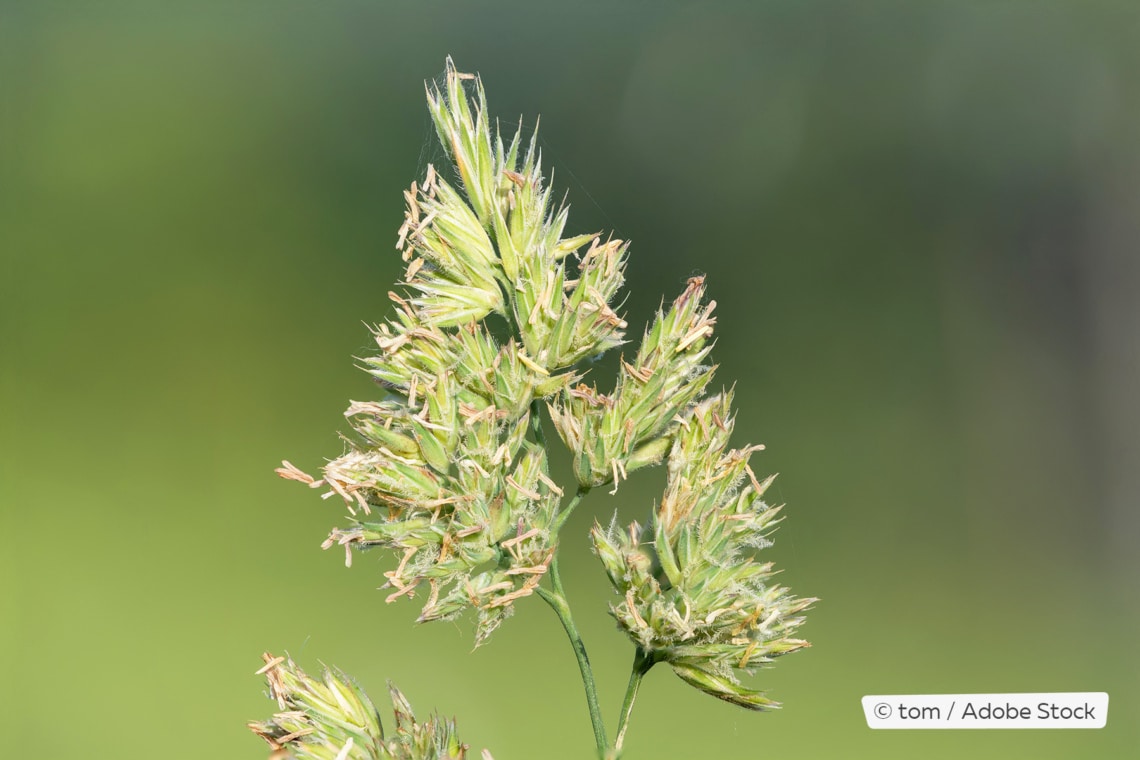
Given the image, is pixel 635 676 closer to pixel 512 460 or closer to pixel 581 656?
pixel 581 656

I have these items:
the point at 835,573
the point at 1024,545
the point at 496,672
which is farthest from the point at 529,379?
the point at 1024,545

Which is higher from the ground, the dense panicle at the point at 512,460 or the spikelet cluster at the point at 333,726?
the dense panicle at the point at 512,460

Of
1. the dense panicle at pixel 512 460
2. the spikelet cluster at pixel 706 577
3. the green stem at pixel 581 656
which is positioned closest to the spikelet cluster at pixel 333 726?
the dense panicle at pixel 512 460

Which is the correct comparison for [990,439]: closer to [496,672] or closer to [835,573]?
[835,573]

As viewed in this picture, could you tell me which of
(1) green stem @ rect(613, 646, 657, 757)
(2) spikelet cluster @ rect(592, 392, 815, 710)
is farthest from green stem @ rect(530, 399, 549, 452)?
(1) green stem @ rect(613, 646, 657, 757)

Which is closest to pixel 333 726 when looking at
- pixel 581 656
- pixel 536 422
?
pixel 581 656

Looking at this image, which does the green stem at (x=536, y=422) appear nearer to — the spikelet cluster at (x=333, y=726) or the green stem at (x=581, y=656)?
the green stem at (x=581, y=656)
